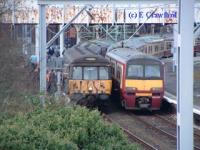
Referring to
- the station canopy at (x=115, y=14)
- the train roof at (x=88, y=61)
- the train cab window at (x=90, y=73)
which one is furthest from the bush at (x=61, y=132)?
the station canopy at (x=115, y=14)

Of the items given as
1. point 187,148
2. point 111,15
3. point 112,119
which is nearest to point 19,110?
point 187,148

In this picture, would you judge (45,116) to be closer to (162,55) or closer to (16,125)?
(16,125)

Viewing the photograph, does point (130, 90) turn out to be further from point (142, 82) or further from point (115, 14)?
point (115, 14)

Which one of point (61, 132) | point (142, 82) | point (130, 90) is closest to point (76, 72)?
point (130, 90)

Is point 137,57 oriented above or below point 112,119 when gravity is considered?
above

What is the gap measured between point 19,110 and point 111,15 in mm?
28162

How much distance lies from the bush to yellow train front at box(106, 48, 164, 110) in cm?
1423

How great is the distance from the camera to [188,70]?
7.45 m

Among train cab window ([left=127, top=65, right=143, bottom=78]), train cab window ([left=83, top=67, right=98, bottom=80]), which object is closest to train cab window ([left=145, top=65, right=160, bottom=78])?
train cab window ([left=127, top=65, right=143, bottom=78])

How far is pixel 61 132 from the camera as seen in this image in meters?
11.8

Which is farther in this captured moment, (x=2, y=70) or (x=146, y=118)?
(x=146, y=118)

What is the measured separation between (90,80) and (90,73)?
0.35 metres

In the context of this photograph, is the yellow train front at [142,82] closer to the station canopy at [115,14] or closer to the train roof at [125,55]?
the train roof at [125,55]

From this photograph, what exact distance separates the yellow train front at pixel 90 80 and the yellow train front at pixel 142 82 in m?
0.78
